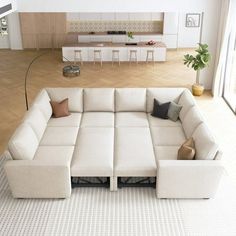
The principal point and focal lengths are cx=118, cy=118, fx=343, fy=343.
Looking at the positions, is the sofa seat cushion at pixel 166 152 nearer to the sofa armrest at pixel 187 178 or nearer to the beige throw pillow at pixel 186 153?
the beige throw pillow at pixel 186 153

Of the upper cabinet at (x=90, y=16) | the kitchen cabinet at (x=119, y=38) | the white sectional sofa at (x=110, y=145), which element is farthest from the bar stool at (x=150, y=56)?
the white sectional sofa at (x=110, y=145)

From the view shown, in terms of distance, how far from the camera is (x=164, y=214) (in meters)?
5.40

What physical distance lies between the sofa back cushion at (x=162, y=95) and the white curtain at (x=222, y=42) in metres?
2.66

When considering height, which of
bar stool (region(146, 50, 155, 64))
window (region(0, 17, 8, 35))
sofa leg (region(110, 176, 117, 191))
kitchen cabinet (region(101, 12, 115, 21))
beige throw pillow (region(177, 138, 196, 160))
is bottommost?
sofa leg (region(110, 176, 117, 191))

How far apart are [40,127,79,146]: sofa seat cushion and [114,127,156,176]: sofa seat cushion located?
0.85 m

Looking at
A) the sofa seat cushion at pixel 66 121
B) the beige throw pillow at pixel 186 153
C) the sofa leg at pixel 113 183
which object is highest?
the beige throw pillow at pixel 186 153

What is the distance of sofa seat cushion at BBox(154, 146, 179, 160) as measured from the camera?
19.6 ft

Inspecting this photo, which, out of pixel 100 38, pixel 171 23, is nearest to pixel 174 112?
pixel 100 38

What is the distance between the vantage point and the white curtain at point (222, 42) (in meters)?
9.06

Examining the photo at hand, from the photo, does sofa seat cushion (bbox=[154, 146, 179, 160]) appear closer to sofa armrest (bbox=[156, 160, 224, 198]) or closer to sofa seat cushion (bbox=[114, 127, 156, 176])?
sofa seat cushion (bbox=[114, 127, 156, 176])

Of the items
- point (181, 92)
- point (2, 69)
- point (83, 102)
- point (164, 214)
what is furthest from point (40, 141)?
point (2, 69)

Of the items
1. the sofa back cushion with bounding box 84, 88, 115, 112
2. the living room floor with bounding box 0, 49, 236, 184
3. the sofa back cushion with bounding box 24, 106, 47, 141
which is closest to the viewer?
the sofa back cushion with bounding box 24, 106, 47, 141

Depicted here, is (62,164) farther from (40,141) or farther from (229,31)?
(229,31)

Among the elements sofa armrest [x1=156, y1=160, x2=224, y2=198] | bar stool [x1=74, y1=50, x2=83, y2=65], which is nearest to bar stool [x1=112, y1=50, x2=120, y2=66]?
bar stool [x1=74, y1=50, x2=83, y2=65]
